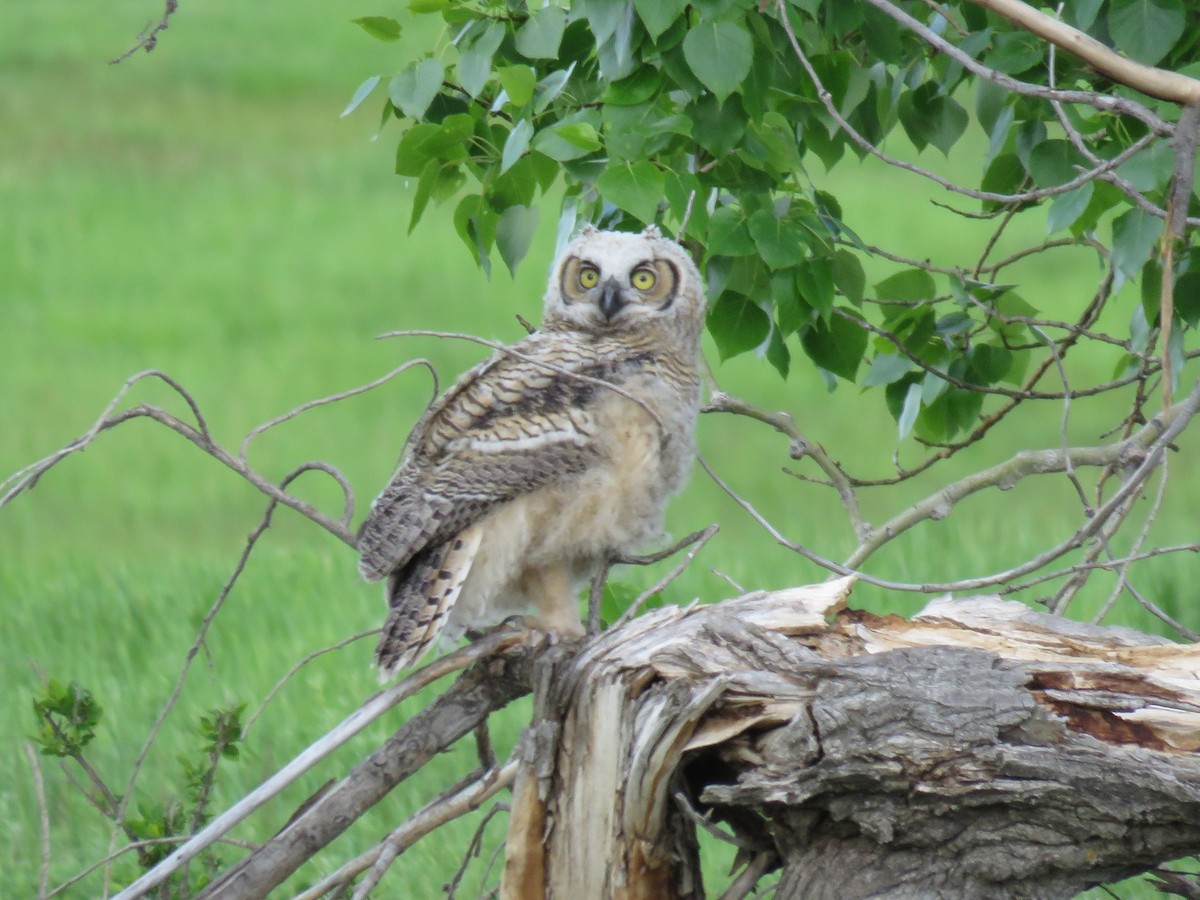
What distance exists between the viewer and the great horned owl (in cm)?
271

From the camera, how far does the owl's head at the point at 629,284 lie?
3109 millimetres

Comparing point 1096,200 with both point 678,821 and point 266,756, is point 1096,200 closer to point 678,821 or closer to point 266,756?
point 678,821

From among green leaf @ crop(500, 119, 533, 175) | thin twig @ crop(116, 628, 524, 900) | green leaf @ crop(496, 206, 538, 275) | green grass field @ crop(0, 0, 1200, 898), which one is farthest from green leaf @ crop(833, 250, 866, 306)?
green grass field @ crop(0, 0, 1200, 898)

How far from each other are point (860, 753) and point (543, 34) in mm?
1353

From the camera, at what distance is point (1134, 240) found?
7.55 ft

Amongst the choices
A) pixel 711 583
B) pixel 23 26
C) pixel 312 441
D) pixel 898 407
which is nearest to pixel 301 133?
pixel 23 26

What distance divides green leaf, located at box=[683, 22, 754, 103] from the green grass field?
4.97 feet

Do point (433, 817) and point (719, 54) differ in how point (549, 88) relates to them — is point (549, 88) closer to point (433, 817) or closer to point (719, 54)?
point (719, 54)

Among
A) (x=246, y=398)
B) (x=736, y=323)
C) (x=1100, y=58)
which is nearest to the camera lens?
(x=1100, y=58)

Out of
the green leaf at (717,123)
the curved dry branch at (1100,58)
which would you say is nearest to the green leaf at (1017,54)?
the green leaf at (717,123)

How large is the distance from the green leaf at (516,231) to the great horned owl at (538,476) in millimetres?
203

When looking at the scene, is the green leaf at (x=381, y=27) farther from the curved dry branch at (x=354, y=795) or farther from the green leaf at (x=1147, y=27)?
the green leaf at (x=1147, y=27)

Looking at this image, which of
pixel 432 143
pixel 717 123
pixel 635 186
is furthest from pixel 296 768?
pixel 717 123

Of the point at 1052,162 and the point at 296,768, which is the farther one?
the point at 1052,162
